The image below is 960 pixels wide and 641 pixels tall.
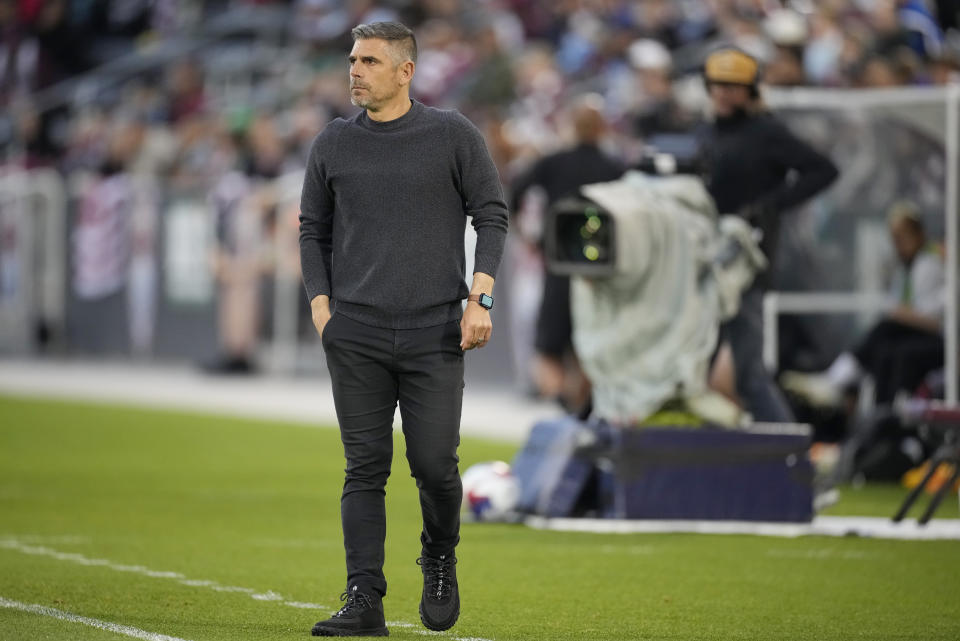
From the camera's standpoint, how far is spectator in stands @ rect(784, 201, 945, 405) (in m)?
13.6

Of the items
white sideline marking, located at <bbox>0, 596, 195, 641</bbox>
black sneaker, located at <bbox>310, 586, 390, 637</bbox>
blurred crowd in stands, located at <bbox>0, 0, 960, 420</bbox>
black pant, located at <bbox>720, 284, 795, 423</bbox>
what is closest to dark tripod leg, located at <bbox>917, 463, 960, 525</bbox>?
black pant, located at <bbox>720, 284, 795, 423</bbox>

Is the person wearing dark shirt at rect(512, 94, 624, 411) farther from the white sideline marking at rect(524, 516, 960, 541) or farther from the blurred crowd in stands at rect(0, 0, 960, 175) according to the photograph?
the white sideline marking at rect(524, 516, 960, 541)

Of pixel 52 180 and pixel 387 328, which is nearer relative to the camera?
pixel 387 328

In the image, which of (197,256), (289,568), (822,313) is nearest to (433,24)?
(197,256)

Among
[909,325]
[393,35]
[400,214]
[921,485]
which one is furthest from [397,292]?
[909,325]

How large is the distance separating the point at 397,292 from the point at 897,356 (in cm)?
747

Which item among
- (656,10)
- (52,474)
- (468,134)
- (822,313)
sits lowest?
(52,474)

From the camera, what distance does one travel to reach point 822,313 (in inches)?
580

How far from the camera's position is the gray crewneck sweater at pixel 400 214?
6.77 meters

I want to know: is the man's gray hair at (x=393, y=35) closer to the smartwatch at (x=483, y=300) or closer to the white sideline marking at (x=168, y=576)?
the smartwatch at (x=483, y=300)

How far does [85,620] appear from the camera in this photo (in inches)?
275

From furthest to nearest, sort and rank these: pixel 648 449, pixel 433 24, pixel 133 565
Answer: pixel 433 24, pixel 648 449, pixel 133 565

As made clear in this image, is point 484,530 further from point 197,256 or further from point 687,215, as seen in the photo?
point 197,256

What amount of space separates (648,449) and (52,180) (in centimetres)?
1773
